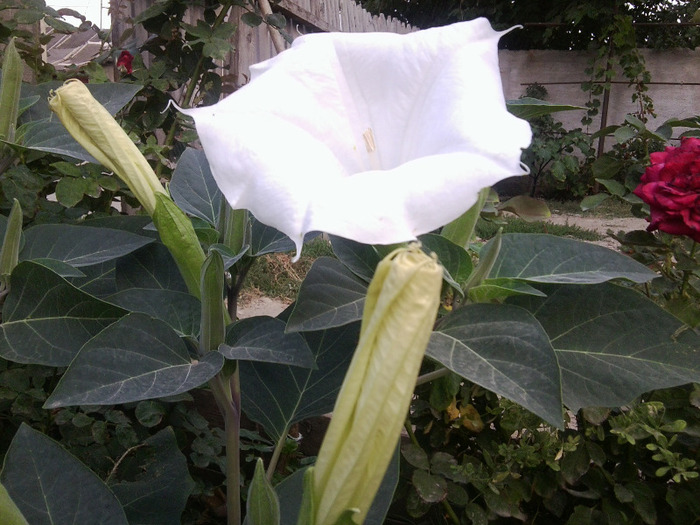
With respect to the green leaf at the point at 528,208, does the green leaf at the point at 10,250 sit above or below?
above

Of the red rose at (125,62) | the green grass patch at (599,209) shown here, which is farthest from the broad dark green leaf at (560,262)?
the green grass patch at (599,209)

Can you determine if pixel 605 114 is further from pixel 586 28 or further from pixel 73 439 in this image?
pixel 73 439

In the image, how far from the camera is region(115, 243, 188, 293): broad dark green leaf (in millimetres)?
631

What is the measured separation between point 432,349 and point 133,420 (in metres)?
0.73

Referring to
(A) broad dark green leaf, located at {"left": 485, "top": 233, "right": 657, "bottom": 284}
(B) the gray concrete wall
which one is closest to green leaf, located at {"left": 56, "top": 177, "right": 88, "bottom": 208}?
(A) broad dark green leaf, located at {"left": 485, "top": 233, "right": 657, "bottom": 284}

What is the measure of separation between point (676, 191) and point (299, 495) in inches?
24.1

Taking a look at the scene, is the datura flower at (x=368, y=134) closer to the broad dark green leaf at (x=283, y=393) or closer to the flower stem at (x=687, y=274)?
the broad dark green leaf at (x=283, y=393)

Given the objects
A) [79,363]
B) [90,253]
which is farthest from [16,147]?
[79,363]

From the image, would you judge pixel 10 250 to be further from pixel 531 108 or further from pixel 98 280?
pixel 531 108

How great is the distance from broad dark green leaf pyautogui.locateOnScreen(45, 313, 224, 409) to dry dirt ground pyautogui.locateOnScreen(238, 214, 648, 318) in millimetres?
1832

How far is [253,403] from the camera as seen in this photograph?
2.29 feet

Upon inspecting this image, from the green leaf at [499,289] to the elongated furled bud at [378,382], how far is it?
0.75ft

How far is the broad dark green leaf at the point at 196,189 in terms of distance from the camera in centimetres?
67

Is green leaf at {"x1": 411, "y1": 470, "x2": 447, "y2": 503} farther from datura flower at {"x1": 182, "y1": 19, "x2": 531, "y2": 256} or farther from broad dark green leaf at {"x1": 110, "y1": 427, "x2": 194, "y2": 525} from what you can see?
datura flower at {"x1": 182, "y1": 19, "x2": 531, "y2": 256}
